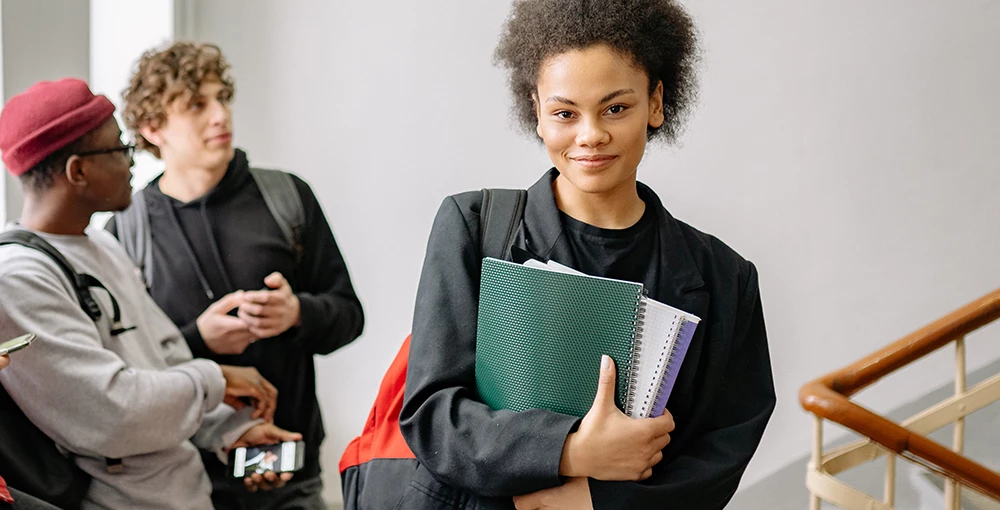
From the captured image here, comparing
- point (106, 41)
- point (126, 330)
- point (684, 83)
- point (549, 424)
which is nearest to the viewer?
point (549, 424)

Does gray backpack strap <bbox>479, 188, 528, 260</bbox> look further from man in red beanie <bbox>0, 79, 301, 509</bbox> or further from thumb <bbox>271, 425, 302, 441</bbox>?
thumb <bbox>271, 425, 302, 441</bbox>

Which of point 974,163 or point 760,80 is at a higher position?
point 760,80

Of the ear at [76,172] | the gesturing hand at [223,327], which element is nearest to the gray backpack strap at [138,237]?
the gesturing hand at [223,327]

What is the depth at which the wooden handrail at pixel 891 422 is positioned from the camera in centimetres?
196

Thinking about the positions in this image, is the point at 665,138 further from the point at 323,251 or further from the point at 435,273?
the point at 323,251

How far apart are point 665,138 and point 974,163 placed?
141cm

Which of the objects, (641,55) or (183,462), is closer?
(641,55)

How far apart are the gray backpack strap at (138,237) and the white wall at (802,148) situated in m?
0.84

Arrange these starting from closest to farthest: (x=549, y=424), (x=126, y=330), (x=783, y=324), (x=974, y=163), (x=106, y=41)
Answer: (x=549, y=424)
(x=126, y=330)
(x=974, y=163)
(x=783, y=324)
(x=106, y=41)

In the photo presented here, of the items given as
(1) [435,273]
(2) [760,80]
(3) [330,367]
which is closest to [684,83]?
(1) [435,273]

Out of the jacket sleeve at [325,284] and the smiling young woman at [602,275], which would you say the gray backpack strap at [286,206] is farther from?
the smiling young woman at [602,275]

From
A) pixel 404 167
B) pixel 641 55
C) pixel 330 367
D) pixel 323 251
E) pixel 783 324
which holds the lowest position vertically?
pixel 330 367

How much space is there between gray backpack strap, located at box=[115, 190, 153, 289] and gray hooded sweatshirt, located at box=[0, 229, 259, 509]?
24cm

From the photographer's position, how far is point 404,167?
11.4 feet
